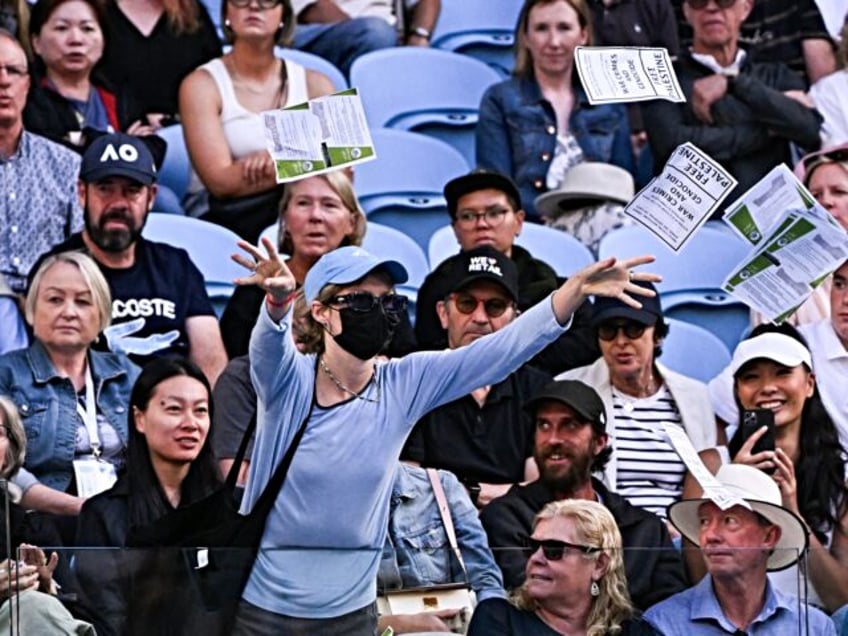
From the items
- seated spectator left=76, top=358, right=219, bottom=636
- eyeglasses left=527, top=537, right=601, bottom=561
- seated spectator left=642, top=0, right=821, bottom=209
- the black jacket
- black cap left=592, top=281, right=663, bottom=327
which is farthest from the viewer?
seated spectator left=642, top=0, right=821, bottom=209

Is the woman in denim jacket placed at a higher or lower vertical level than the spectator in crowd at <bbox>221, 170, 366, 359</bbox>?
higher

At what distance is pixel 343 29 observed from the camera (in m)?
10.5

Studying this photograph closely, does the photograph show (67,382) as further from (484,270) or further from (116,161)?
(484,270)

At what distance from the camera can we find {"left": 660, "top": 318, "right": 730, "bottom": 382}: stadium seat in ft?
30.3

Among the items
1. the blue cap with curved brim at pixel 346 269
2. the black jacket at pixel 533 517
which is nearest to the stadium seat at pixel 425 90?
the black jacket at pixel 533 517

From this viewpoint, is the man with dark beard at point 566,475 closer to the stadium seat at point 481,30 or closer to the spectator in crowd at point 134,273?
the spectator in crowd at point 134,273

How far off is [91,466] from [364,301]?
5.17ft

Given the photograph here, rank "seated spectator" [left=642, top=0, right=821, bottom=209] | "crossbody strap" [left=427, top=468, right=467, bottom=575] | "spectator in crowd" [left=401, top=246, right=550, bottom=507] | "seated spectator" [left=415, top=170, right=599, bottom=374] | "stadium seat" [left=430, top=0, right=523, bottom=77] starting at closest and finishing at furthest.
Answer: "crossbody strap" [left=427, top=468, right=467, bottom=575], "spectator in crowd" [left=401, top=246, right=550, bottom=507], "seated spectator" [left=415, top=170, right=599, bottom=374], "seated spectator" [left=642, top=0, right=821, bottom=209], "stadium seat" [left=430, top=0, right=523, bottom=77]

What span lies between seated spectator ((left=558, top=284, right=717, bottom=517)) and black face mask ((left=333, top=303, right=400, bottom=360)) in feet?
6.04

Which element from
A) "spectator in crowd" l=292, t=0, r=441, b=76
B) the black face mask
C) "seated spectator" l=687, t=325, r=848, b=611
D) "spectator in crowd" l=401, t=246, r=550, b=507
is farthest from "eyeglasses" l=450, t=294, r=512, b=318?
"spectator in crowd" l=292, t=0, r=441, b=76

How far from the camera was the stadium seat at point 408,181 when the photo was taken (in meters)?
9.86

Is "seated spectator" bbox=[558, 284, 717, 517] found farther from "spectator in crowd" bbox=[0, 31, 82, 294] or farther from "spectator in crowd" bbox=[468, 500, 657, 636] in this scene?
"spectator in crowd" bbox=[0, 31, 82, 294]

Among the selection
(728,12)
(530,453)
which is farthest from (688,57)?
(530,453)

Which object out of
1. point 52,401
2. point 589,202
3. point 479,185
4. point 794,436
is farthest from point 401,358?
point 589,202
